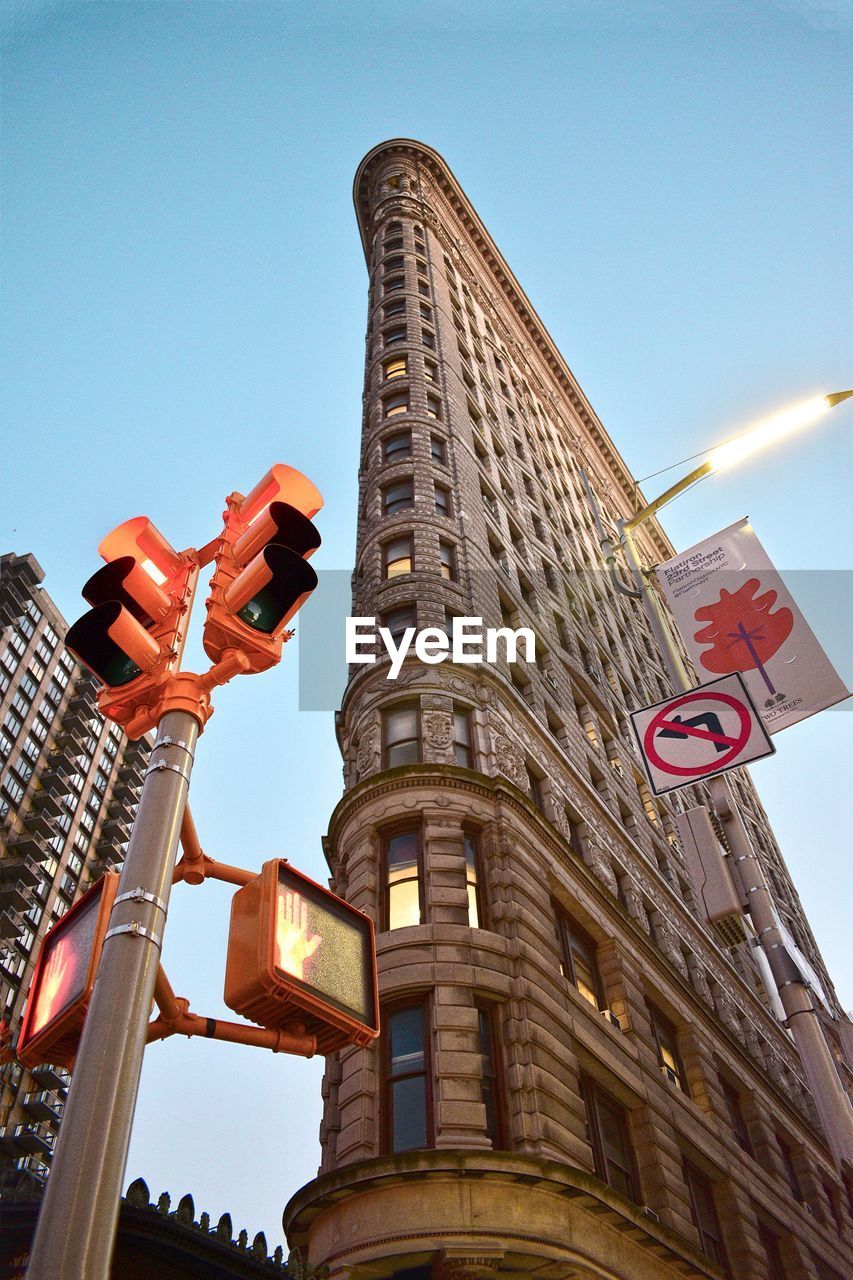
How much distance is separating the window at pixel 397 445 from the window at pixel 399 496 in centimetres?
185

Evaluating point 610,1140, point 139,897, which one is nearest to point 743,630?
point 139,897

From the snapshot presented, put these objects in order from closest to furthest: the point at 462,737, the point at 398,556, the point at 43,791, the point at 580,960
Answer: the point at 580,960 → the point at 462,737 → the point at 398,556 → the point at 43,791

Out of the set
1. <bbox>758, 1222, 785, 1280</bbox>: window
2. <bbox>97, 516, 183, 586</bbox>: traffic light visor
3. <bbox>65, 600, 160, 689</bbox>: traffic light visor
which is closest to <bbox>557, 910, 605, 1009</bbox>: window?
<bbox>758, 1222, 785, 1280</bbox>: window

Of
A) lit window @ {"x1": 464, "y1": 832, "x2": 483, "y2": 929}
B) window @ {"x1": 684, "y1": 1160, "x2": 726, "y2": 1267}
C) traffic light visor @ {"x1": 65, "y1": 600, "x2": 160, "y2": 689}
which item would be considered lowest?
traffic light visor @ {"x1": 65, "y1": 600, "x2": 160, "y2": 689}

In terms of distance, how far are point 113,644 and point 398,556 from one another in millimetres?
26030

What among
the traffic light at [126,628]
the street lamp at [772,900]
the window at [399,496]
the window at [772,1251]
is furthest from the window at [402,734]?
the traffic light at [126,628]

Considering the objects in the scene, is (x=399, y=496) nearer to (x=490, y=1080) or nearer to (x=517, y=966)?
(x=517, y=966)

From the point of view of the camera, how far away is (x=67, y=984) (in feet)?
15.8

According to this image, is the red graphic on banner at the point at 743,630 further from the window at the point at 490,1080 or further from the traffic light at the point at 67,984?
the traffic light at the point at 67,984

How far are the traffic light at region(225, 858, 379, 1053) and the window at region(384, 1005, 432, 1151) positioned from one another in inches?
483

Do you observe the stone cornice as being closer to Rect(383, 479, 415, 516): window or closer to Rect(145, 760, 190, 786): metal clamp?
Rect(383, 479, 415, 516): window

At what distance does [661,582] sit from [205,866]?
39.2 ft

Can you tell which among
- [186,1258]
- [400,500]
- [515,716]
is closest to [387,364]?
[400,500]

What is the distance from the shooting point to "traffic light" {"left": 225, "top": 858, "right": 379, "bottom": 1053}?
15.5 ft
